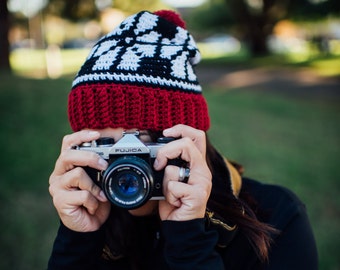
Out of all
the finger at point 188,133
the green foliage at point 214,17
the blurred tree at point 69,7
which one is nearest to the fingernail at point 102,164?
the finger at point 188,133

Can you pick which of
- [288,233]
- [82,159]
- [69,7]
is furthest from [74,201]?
[69,7]

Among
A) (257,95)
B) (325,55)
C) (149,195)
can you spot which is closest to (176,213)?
(149,195)

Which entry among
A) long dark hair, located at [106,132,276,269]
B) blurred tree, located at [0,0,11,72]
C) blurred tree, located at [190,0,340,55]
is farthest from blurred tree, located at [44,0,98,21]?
long dark hair, located at [106,132,276,269]

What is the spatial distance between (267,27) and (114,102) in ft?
63.4

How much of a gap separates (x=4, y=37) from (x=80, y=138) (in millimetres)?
7765

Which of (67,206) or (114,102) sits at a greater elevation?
(114,102)

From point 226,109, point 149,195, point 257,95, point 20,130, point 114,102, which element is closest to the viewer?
point 149,195

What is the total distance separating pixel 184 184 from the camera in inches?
52.0

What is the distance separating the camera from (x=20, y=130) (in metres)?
4.99

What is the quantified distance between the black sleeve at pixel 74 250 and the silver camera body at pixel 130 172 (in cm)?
22

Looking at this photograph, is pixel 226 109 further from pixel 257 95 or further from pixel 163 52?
pixel 163 52

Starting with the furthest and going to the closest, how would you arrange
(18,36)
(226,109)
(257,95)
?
(18,36) → (257,95) → (226,109)

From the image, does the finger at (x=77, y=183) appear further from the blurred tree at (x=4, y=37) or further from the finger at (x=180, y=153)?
the blurred tree at (x=4, y=37)

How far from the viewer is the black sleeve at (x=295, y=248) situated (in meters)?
1.43
